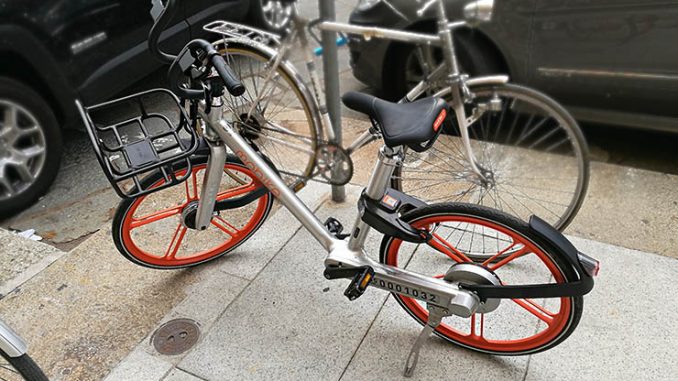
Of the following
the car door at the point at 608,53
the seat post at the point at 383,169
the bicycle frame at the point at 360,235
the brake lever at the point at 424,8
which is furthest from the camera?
the car door at the point at 608,53

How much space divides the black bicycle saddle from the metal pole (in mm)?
846

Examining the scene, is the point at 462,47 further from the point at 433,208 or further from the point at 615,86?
the point at 433,208

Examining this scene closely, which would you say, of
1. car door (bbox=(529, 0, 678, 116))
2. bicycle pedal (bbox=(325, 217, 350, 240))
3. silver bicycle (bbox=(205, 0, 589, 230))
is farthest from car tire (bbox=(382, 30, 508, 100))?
bicycle pedal (bbox=(325, 217, 350, 240))

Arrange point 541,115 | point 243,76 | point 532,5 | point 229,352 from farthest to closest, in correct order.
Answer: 1. point 532,5
2. point 243,76
3. point 541,115
4. point 229,352

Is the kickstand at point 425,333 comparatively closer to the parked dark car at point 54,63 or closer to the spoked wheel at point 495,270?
the spoked wheel at point 495,270

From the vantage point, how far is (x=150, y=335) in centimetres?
236

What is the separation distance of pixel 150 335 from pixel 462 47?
2.42 m

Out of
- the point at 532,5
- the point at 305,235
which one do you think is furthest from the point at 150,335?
the point at 532,5

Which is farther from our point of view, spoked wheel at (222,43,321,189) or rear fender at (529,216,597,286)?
spoked wheel at (222,43,321,189)

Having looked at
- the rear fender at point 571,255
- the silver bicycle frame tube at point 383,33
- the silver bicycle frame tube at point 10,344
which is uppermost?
the silver bicycle frame tube at point 383,33

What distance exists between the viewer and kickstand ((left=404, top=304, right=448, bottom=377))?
198 centimetres

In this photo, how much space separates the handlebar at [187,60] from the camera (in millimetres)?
1873

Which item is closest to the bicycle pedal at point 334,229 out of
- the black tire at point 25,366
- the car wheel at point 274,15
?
the car wheel at point 274,15

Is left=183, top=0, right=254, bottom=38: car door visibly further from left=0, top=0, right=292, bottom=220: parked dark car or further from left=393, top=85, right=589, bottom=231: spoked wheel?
left=393, top=85, right=589, bottom=231: spoked wheel
